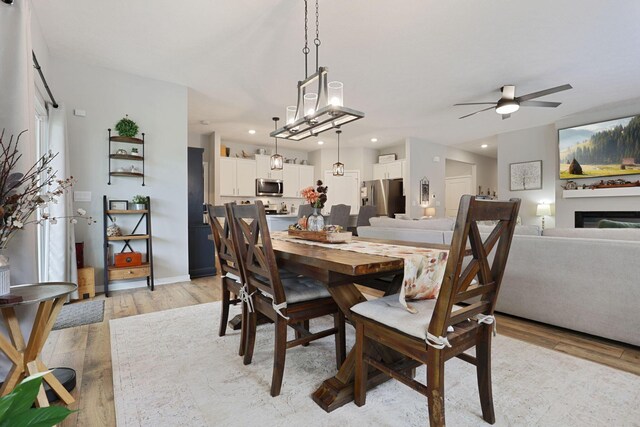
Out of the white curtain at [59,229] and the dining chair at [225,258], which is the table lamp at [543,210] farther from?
the white curtain at [59,229]

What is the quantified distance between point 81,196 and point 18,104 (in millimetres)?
2209

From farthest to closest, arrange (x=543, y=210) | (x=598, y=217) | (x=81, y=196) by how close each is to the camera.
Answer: (x=543, y=210) < (x=598, y=217) < (x=81, y=196)

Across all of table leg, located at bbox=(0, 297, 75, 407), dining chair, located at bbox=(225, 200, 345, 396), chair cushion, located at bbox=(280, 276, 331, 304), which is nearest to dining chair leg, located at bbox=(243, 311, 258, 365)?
dining chair, located at bbox=(225, 200, 345, 396)

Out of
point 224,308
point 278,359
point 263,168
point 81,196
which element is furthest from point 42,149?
point 263,168

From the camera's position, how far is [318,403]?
59.8 inches

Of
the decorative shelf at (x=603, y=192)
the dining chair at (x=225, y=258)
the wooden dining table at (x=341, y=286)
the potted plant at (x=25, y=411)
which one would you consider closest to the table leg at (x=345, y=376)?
the wooden dining table at (x=341, y=286)

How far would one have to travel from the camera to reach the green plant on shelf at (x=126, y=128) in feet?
12.0

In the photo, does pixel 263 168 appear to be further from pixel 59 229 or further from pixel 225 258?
pixel 225 258

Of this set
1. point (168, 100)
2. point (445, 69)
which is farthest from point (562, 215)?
point (168, 100)

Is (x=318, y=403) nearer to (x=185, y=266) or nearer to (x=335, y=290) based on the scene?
(x=335, y=290)

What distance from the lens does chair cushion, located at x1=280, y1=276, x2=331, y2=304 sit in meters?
1.70

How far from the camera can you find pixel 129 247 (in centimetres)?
380

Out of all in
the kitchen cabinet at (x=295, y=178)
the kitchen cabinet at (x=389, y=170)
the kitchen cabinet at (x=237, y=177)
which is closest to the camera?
the kitchen cabinet at (x=237, y=177)

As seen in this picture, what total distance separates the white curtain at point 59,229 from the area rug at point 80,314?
29 cm
